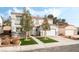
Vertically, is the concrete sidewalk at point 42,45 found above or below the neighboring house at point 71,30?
below

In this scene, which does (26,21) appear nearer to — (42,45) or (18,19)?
(18,19)

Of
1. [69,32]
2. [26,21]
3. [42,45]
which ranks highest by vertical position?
[26,21]

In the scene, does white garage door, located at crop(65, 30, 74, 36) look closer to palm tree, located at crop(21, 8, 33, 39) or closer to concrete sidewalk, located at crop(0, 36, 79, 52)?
concrete sidewalk, located at crop(0, 36, 79, 52)

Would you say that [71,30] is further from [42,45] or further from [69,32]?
[42,45]

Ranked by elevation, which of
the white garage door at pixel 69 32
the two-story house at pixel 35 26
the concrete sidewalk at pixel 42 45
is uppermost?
the two-story house at pixel 35 26

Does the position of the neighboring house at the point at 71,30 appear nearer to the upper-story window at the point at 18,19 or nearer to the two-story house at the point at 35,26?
the two-story house at the point at 35,26

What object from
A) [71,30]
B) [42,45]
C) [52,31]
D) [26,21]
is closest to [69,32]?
[71,30]

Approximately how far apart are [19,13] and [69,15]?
0.51 metres

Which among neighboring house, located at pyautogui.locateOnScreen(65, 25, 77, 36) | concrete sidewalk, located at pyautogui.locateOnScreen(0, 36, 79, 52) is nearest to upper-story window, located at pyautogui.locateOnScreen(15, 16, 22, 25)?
concrete sidewalk, located at pyautogui.locateOnScreen(0, 36, 79, 52)

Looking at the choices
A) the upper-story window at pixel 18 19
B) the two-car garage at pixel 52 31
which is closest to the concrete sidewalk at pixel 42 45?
the two-car garage at pixel 52 31

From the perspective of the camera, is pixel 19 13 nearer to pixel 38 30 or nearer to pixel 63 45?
pixel 38 30

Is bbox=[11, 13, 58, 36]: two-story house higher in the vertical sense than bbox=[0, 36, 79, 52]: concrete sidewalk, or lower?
higher

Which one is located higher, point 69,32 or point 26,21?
point 26,21
